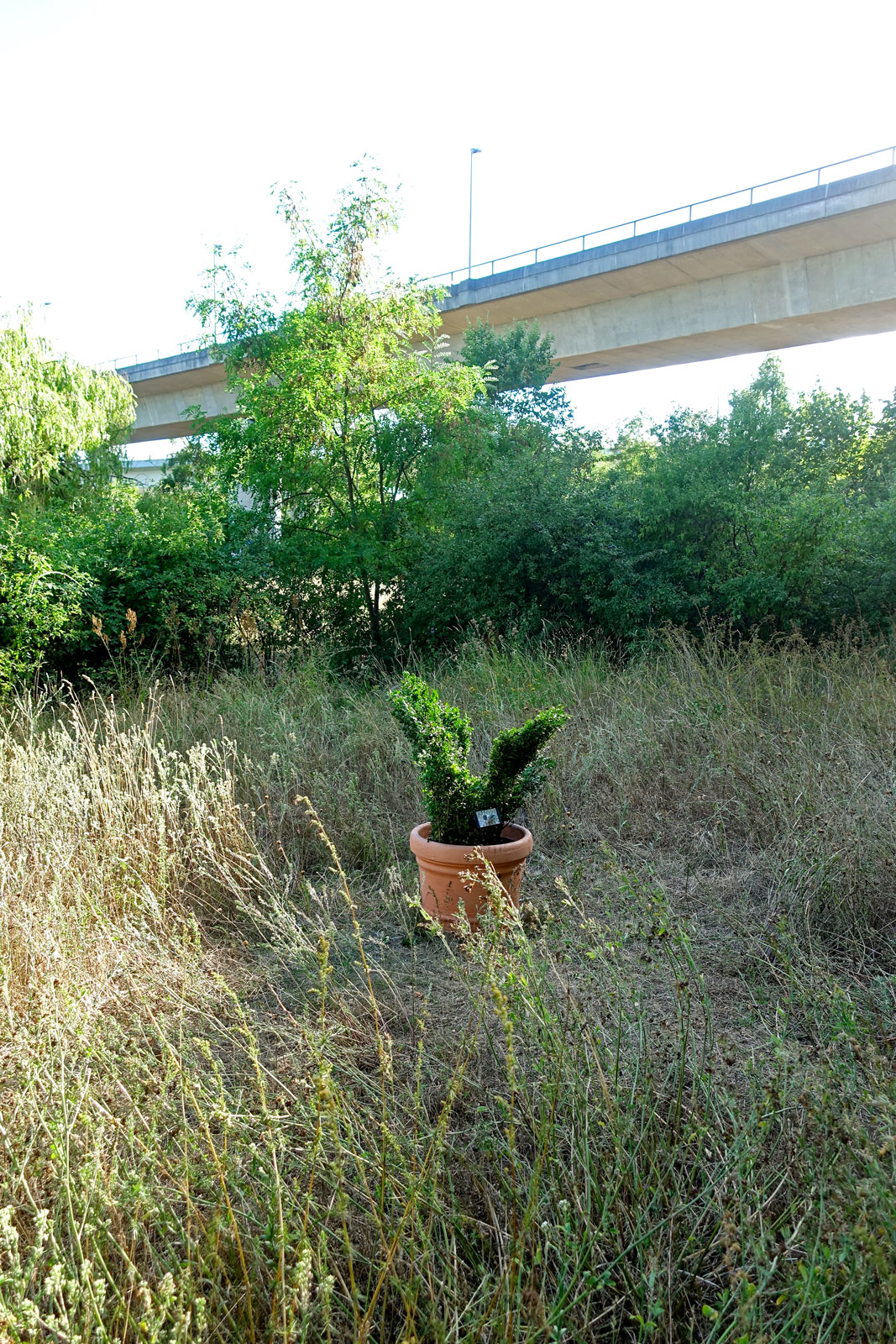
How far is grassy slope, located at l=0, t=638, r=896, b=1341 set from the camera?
161cm

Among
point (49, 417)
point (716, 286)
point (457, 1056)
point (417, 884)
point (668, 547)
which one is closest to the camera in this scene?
point (457, 1056)

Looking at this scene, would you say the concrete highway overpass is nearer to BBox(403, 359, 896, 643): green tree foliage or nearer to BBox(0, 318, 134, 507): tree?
BBox(0, 318, 134, 507): tree

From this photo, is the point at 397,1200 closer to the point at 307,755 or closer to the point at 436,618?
the point at 307,755

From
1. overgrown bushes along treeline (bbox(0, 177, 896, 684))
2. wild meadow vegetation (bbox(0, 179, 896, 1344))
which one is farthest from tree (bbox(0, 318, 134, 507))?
overgrown bushes along treeline (bbox(0, 177, 896, 684))

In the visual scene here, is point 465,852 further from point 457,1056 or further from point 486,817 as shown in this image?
point 457,1056

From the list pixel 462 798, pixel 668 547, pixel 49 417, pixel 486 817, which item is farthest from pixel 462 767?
pixel 49 417

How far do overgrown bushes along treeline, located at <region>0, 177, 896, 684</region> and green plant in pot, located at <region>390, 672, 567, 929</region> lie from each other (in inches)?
168

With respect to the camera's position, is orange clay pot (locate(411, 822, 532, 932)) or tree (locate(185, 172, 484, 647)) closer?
orange clay pot (locate(411, 822, 532, 932))

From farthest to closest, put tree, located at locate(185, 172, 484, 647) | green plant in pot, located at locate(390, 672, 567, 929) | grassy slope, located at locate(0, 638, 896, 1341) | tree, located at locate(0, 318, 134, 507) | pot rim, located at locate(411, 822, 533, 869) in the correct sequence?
tree, located at locate(0, 318, 134, 507), tree, located at locate(185, 172, 484, 647), green plant in pot, located at locate(390, 672, 567, 929), pot rim, located at locate(411, 822, 533, 869), grassy slope, located at locate(0, 638, 896, 1341)

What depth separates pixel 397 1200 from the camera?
1832mm

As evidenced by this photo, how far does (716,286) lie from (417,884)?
50.0ft

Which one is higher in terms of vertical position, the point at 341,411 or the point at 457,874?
the point at 341,411

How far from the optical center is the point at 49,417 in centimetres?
1339

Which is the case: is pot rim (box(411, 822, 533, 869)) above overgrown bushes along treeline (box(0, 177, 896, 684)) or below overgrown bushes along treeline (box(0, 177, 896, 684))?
below
